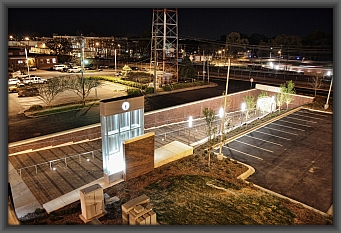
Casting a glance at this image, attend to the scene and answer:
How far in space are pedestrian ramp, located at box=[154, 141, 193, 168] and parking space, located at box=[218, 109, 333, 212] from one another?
113 inches

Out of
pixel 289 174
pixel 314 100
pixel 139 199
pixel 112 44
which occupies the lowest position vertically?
pixel 289 174

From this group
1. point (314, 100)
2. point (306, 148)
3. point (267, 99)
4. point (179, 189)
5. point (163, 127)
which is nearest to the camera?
point (179, 189)

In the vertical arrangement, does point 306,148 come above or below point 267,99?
below

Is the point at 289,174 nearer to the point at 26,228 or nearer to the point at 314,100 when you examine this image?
the point at 26,228

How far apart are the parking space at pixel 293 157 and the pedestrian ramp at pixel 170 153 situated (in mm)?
2866

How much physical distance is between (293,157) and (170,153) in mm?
7296

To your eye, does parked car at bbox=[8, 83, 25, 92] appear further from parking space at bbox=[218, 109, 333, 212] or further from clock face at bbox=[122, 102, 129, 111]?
parking space at bbox=[218, 109, 333, 212]

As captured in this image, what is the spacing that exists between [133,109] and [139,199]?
4.74m

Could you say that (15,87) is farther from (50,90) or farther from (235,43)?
(235,43)

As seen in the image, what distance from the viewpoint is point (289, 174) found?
13758 millimetres

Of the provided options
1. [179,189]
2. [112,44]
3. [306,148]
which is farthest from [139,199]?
[112,44]

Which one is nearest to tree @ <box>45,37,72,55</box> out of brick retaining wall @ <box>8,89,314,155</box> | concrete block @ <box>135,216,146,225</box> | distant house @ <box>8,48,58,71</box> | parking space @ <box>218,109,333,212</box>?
distant house @ <box>8,48,58,71</box>

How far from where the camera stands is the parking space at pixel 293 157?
12.3 metres

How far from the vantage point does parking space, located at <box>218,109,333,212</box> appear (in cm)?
1234
